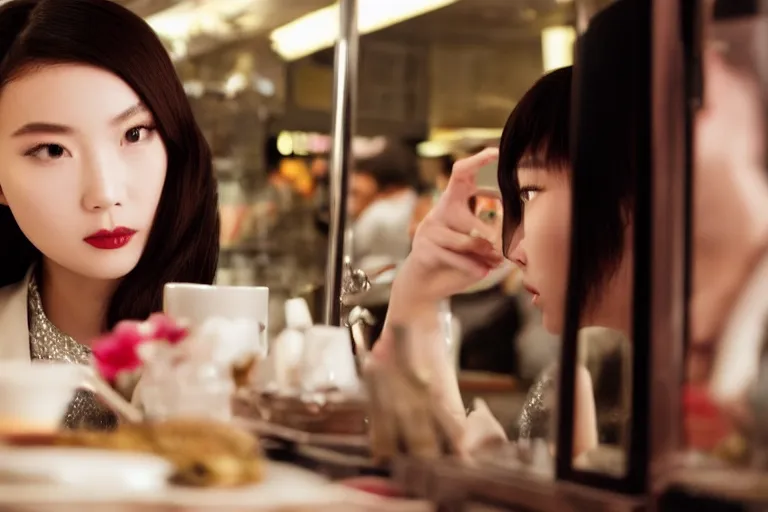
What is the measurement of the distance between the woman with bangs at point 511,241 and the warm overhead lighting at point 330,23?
401 mm

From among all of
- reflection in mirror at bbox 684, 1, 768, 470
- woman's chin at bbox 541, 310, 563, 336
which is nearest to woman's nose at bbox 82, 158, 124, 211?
woman's chin at bbox 541, 310, 563, 336

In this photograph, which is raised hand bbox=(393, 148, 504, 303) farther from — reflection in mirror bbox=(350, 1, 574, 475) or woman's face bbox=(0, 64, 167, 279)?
→ woman's face bbox=(0, 64, 167, 279)

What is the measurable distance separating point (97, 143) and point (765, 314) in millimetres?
702

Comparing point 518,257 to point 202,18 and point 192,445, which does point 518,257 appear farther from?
Answer: point 202,18

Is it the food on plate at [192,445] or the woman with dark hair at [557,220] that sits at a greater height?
the woman with dark hair at [557,220]

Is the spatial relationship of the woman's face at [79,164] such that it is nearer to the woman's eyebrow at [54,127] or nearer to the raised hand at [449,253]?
the woman's eyebrow at [54,127]

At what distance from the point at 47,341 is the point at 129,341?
472mm

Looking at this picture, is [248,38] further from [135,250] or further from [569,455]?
[569,455]

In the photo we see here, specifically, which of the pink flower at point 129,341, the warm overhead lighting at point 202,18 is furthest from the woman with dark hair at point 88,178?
the warm overhead lighting at point 202,18

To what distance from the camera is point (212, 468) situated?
60cm

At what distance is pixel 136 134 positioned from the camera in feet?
3.53

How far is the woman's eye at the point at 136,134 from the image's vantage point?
3.51 feet

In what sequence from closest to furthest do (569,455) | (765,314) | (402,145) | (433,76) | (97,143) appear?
(765,314)
(569,455)
(97,143)
(433,76)
(402,145)

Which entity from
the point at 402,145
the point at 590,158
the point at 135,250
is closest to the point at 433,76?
the point at 402,145
